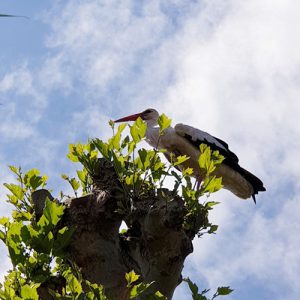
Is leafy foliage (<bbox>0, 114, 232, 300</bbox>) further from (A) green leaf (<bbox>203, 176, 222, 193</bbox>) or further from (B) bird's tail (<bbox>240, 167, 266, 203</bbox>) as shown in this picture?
(B) bird's tail (<bbox>240, 167, 266, 203</bbox>)

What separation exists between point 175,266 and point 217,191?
20.1 inches

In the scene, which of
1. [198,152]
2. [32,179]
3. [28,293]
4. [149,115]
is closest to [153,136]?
[198,152]

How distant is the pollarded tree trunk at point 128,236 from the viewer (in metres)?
3.54

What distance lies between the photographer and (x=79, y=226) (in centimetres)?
361

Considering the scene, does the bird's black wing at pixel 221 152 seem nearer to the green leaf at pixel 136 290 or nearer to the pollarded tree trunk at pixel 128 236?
the pollarded tree trunk at pixel 128 236

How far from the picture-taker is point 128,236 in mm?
3785

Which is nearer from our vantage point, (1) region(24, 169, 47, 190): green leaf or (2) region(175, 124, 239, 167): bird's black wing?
(1) region(24, 169, 47, 190): green leaf

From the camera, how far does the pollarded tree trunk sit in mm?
3537

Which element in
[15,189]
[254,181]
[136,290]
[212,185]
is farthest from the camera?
[254,181]

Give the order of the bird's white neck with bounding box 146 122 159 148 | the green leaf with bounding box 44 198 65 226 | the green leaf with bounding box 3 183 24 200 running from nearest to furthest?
the green leaf with bounding box 44 198 65 226 < the green leaf with bounding box 3 183 24 200 < the bird's white neck with bounding box 146 122 159 148

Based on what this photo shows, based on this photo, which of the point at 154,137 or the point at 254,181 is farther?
the point at 254,181

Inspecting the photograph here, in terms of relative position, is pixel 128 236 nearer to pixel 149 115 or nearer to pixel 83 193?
pixel 83 193

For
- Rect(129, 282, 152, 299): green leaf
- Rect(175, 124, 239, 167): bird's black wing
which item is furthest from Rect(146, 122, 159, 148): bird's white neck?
Rect(129, 282, 152, 299): green leaf

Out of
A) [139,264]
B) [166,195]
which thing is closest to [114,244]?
[139,264]
